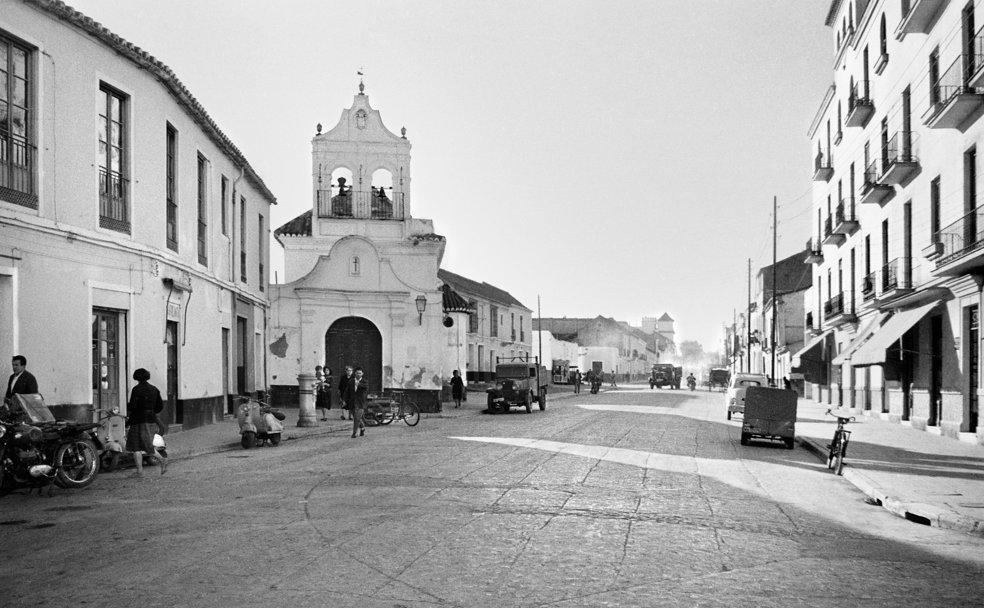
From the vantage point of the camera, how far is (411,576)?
6.61 m

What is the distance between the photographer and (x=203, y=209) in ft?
76.9

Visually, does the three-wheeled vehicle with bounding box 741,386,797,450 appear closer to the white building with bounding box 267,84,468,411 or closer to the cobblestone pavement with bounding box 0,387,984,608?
the cobblestone pavement with bounding box 0,387,984,608

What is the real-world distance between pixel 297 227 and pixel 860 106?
845 inches

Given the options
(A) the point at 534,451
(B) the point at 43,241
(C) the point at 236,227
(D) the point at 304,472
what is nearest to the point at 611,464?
(A) the point at 534,451

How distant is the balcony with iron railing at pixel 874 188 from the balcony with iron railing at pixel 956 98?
5.57m

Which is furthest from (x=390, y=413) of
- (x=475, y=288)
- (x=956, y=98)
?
(x=475, y=288)

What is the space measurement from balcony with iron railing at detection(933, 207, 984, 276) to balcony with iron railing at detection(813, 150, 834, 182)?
716 inches

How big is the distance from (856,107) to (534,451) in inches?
802

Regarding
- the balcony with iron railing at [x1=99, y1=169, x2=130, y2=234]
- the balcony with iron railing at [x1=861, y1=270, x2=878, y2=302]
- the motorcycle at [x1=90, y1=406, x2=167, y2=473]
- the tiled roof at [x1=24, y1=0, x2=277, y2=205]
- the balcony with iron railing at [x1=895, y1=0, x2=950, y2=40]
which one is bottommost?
the motorcycle at [x1=90, y1=406, x2=167, y2=473]

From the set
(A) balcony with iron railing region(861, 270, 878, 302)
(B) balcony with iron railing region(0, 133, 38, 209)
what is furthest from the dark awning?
(B) balcony with iron railing region(0, 133, 38, 209)

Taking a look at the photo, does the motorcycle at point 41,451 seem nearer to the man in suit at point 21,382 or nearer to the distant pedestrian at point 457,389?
the man in suit at point 21,382

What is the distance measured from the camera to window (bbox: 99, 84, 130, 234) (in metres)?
17.4

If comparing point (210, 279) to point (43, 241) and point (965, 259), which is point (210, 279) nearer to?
point (43, 241)

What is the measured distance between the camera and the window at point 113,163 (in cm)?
1742
